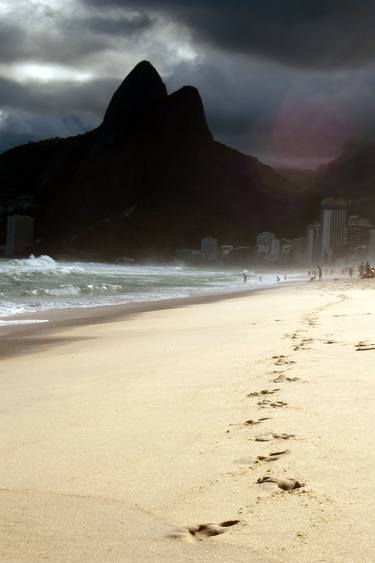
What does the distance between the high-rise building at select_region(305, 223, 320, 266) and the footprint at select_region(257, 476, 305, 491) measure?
16108 cm

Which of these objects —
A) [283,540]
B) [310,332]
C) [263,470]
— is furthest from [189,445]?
[310,332]

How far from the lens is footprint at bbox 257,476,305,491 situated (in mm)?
2709

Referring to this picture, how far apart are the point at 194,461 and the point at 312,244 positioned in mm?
169427

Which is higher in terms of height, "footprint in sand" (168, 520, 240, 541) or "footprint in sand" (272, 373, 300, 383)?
"footprint in sand" (272, 373, 300, 383)

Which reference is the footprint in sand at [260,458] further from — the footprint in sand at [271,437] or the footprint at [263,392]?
the footprint at [263,392]

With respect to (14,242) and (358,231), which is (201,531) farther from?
(14,242)

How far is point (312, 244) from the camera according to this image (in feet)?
553

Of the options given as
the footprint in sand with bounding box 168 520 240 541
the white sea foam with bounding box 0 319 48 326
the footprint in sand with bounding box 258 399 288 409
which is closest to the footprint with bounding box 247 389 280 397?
the footprint in sand with bounding box 258 399 288 409

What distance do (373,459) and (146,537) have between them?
122 cm

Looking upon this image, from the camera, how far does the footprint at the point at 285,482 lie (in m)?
2.71

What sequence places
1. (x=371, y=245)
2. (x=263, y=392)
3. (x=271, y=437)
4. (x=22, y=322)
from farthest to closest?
(x=371, y=245) → (x=22, y=322) → (x=263, y=392) → (x=271, y=437)

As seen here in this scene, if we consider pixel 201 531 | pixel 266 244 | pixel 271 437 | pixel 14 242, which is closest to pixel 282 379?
pixel 271 437

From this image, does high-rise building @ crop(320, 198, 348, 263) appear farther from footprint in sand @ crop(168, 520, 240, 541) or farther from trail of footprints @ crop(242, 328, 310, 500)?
footprint in sand @ crop(168, 520, 240, 541)

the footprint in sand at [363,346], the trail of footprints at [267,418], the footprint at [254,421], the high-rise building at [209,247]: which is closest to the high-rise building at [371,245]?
the high-rise building at [209,247]
